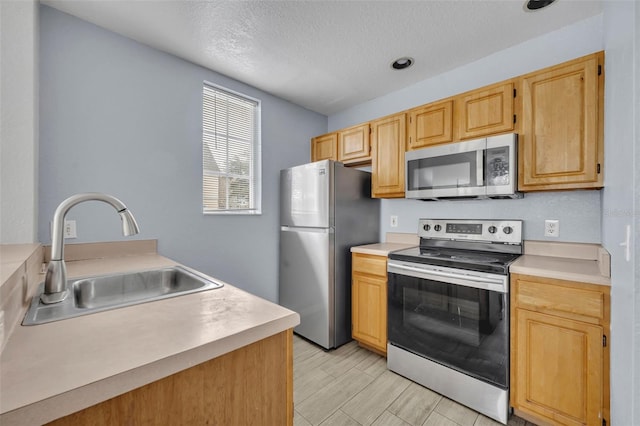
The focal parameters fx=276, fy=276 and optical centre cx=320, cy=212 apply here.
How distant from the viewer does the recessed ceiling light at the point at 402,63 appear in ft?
7.47

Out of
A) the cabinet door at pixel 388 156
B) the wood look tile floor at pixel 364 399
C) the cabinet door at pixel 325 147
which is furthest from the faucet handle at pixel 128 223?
the cabinet door at pixel 325 147

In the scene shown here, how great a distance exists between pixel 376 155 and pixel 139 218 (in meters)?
2.04

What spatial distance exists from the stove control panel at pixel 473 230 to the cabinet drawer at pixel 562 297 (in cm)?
57

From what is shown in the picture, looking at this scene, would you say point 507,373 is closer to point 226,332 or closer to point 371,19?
point 226,332

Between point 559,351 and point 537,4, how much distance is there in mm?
1999

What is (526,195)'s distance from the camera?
2004 mm

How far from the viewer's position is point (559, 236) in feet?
6.15

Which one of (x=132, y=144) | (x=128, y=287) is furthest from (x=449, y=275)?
(x=132, y=144)

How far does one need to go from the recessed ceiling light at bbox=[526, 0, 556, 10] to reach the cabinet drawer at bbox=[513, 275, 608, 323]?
163cm

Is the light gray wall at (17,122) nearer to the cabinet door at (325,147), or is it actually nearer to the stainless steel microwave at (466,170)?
the cabinet door at (325,147)

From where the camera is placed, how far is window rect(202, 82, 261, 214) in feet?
8.16

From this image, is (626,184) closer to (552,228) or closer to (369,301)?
(552,228)

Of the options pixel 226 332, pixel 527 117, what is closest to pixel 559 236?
pixel 527 117

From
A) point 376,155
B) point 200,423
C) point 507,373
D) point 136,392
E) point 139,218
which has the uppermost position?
point 376,155
